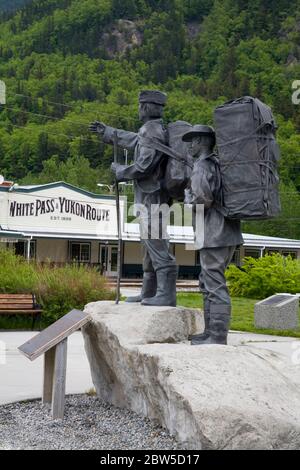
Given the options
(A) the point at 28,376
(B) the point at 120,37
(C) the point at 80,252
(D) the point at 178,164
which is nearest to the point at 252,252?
(C) the point at 80,252

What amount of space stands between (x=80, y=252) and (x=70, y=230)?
88.9 inches

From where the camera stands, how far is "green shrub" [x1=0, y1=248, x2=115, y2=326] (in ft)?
54.5

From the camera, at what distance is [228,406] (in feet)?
19.5

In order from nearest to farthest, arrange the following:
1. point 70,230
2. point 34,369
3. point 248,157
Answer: point 248,157
point 34,369
point 70,230

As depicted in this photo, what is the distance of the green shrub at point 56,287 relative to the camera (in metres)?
16.6

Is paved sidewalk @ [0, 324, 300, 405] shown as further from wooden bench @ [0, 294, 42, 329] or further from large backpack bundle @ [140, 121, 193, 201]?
large backpack bundle @ [140, 121, 193, 201]

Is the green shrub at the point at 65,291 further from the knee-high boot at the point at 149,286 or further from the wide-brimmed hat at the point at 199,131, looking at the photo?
the wide-brimmed hat at the point at 199,131

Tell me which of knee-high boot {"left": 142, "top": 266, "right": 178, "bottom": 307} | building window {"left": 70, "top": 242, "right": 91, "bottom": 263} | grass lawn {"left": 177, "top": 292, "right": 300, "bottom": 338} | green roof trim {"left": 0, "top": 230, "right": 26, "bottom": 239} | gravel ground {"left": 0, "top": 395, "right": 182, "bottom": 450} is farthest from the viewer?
building window {"left": 70, "top": 242, "right": 91, "bottom": 263}

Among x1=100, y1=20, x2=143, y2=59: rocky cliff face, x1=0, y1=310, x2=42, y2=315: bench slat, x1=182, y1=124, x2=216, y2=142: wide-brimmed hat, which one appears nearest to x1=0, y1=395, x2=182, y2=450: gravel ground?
x1=182, y1=124, x2=216, y2=142: wide-brimmed hat

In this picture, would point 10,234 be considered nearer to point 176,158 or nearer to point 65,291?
point 65,291

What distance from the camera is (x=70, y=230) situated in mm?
39469

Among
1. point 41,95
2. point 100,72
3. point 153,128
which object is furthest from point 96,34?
point 153,128

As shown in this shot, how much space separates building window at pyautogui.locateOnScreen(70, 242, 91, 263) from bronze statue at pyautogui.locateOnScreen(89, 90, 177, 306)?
32359mm

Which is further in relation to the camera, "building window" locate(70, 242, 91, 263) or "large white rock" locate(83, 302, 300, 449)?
"building window" locate(70, 242, 91, 263)
